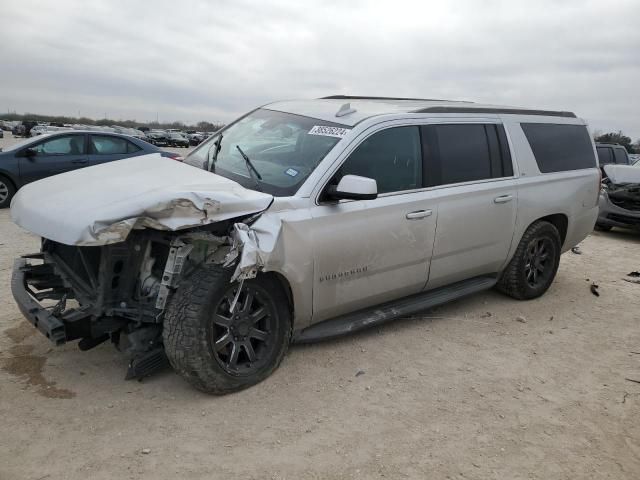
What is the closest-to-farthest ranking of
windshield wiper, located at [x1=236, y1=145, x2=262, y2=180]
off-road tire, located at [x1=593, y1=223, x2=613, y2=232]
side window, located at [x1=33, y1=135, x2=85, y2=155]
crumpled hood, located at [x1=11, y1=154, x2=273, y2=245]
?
1. crumpled hood, located at [x1=11, y1=154, x2=273, y2=245]
2. windshield wiper, located at [x1=236, y1=145, x2=262, y2=180]
3. side window, located at [x1=33, y1=135, x2=85, y2=155]
4. off-road tire, located at [x1=593, y1=223, x2=613, y2=232]

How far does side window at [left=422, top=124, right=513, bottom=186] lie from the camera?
172 inches

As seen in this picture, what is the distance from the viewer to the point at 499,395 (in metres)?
3.62

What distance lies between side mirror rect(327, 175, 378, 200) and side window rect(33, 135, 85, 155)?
836cm

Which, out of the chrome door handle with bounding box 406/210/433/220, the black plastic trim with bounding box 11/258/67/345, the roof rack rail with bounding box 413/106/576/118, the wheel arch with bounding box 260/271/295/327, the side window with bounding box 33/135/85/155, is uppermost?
the roof rack rail with bounding box 413/106/576/118

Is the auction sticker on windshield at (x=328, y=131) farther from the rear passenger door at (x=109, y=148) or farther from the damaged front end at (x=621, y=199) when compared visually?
the damaged front end at (x=621, y=199)

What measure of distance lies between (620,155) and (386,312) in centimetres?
1542

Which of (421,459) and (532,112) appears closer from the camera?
(421,459)

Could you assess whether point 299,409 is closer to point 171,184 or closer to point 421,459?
point 421,459

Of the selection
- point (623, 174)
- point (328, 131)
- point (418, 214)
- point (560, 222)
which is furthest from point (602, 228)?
point (328, 131)

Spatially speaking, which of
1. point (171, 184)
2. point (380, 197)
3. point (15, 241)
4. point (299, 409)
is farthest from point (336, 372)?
point (15, 241)

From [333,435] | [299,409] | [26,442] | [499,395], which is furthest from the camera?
[499,395]

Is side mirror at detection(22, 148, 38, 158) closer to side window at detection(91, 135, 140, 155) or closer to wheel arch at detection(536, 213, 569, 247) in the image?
side window at detection(91, 135, 140, 155)

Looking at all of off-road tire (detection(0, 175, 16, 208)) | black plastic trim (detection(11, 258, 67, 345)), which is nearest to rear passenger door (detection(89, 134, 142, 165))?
off-road tire (detection(0, 175, 16, 208))

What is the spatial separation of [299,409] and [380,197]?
1619 millimetres
